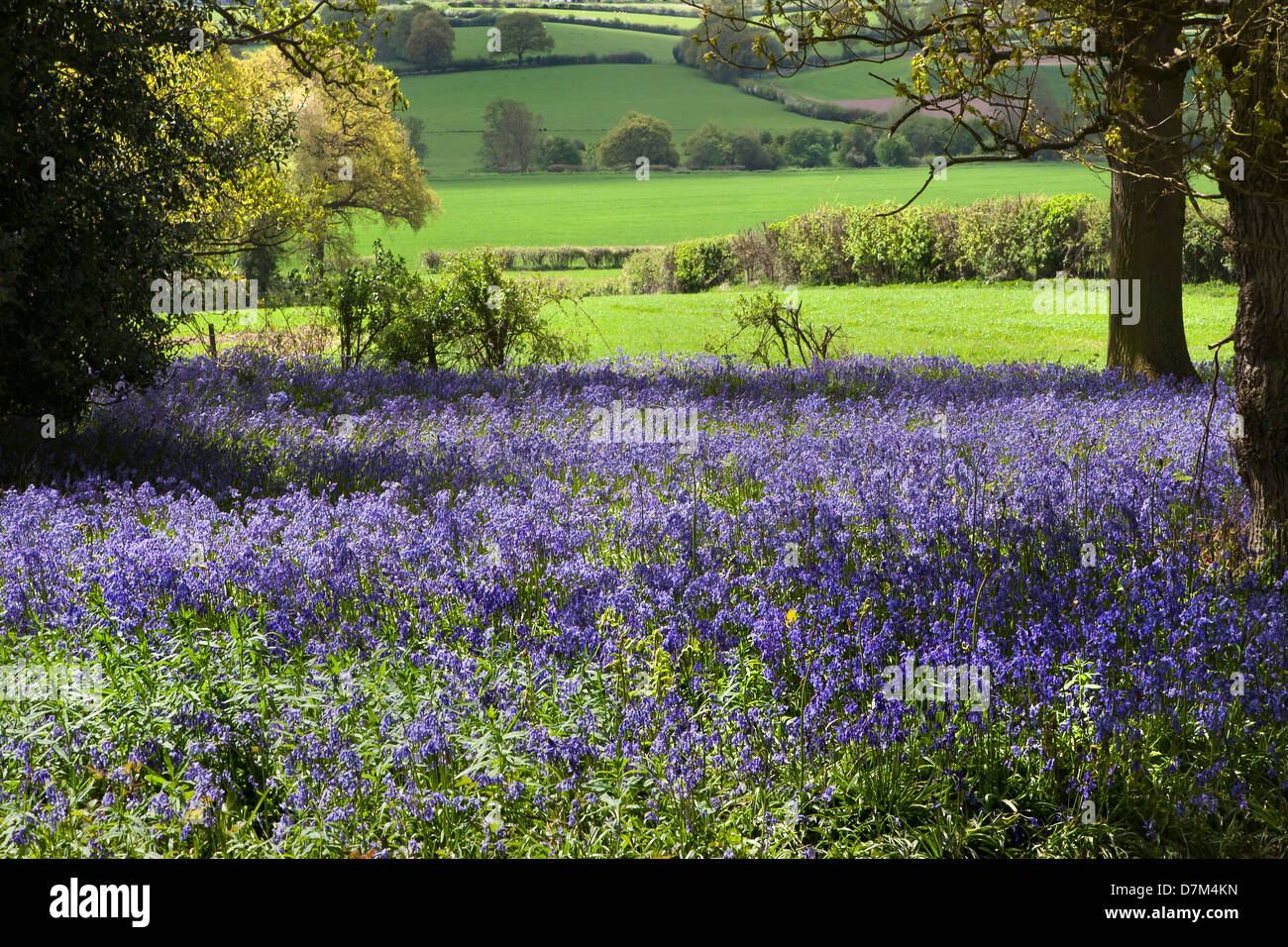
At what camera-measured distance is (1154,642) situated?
14.5 ft

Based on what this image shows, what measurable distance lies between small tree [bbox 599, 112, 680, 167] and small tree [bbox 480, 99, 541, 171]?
7.18 m

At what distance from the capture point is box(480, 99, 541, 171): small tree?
305ft

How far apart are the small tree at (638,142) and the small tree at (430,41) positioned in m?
24.6

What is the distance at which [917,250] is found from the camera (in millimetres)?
37344

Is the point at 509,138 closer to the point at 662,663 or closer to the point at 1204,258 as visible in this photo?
the point at 1204,258

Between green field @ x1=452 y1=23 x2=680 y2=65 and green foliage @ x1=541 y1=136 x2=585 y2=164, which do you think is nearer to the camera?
green foliage @ x1=541 y1=136 x2=585 y2=164

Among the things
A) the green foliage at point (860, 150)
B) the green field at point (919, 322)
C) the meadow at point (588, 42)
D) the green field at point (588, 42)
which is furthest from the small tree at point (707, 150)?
the green field at point (919, 322)

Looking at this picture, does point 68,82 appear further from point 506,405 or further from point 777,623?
point 777,623

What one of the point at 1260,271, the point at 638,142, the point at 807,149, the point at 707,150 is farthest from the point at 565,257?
the point at 807,149

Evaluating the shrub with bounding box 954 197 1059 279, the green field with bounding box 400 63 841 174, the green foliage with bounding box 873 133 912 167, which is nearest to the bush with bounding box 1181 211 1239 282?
the shrub with bounding box 954 197 1059 279

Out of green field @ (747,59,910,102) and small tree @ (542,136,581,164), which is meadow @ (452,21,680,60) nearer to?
green field @ (747,59,910,102)

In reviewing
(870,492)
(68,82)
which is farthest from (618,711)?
(68,82)

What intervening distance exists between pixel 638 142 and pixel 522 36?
30.2 meters

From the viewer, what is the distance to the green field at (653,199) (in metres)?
65.8
